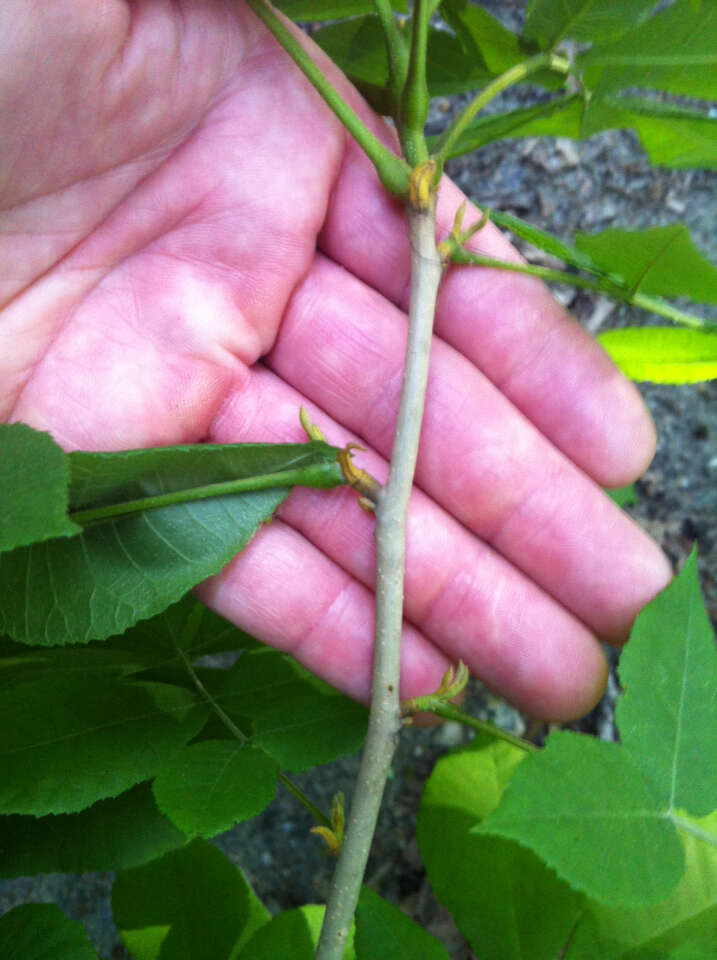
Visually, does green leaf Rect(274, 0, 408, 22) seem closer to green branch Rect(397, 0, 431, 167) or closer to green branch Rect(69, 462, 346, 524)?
green branch Rect(397, 0, 431, 167)

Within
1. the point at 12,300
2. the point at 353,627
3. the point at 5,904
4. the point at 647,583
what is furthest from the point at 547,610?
the point at 5,904

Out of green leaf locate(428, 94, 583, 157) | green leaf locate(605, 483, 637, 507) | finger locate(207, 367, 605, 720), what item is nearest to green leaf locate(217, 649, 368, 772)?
finger locate(207, 367, 605, 720)

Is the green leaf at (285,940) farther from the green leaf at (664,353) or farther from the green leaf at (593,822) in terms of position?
the green leaf at (664,353)

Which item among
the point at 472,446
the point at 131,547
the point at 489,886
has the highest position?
the point at 472,446

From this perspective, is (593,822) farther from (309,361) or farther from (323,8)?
(323,8)

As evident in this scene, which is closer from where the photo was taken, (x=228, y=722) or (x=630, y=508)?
(x=228, y=722)

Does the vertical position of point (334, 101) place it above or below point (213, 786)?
above

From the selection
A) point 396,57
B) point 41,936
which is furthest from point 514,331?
point 41,936
